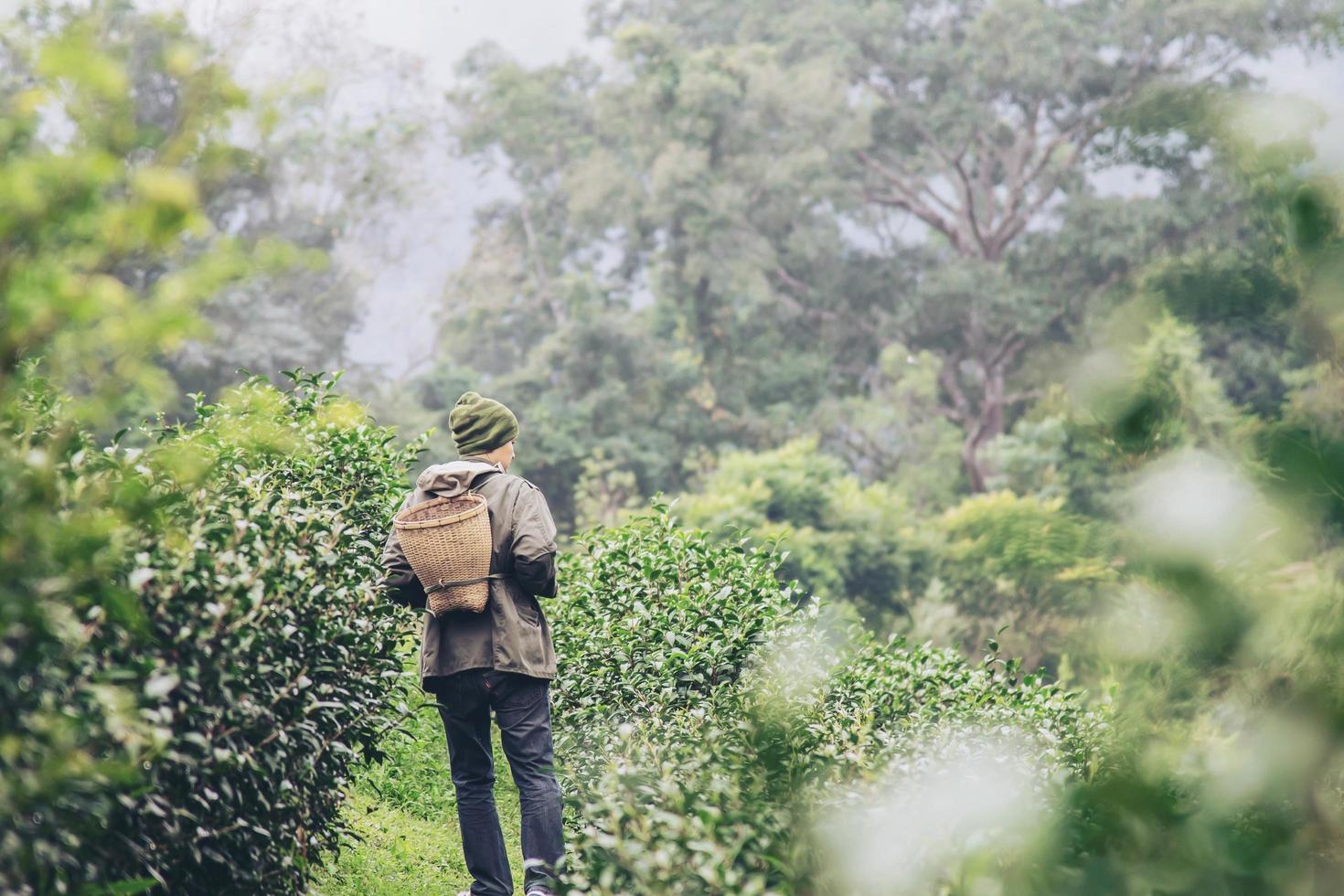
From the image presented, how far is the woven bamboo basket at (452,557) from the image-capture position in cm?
369

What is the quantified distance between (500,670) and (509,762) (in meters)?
0.31

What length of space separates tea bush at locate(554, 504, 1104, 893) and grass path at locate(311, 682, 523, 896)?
765 millimetres

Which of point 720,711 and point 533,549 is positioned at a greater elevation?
point 533,549

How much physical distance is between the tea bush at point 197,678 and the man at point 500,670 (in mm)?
153

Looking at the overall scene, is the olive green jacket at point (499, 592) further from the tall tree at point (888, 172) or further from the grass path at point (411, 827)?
the tall tree at point (888, 172)

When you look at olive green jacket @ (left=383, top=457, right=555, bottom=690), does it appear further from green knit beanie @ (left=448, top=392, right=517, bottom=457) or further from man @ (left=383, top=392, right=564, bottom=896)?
green knit beanie @ (left=448, top=392, right=517, bottom=457)

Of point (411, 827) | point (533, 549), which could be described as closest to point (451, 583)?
point (533, 549)

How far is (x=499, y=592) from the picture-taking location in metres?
3.77

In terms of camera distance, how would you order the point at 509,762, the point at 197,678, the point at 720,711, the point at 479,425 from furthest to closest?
the point at 479,425
the point at 509,762
the point at 720,711
the point at 197,678

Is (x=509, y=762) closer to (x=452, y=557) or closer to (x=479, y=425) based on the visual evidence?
(x=452, y=557)

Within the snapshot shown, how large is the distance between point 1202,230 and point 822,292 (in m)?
8.05

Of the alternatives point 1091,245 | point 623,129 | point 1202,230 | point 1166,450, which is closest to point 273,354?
point 623,129

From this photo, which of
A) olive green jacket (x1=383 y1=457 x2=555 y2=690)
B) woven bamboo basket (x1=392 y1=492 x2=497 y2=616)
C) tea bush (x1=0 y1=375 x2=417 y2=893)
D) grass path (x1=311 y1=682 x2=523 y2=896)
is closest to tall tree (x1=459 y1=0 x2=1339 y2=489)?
grass path (x1=311 y1=682 x2=523 y2=896)

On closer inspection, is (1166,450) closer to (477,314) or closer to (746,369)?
(746,369)
